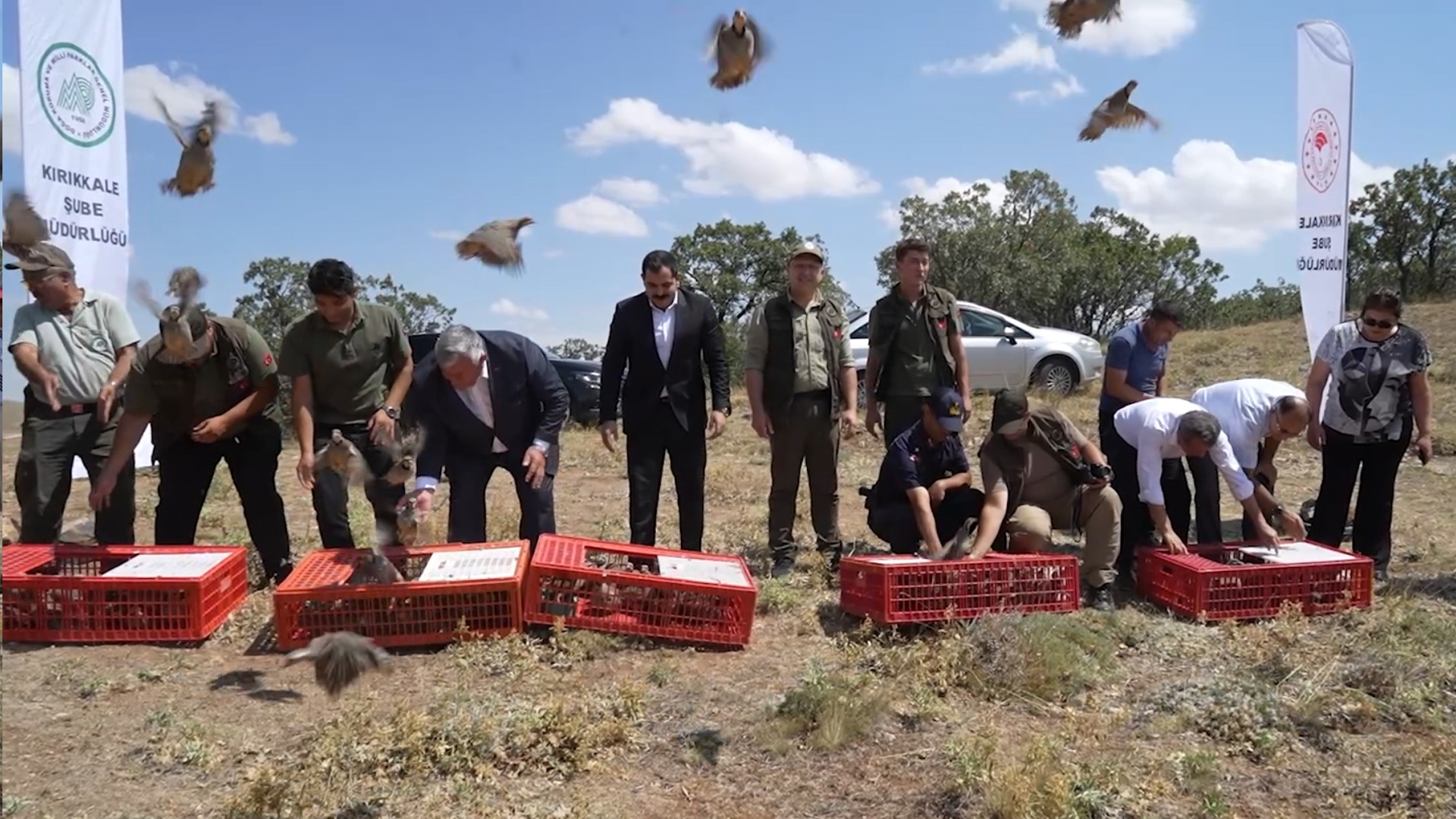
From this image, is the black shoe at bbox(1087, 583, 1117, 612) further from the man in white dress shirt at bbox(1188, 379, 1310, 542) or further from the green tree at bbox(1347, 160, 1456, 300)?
the green tree at bbox(1347, 160, 1456, 300)

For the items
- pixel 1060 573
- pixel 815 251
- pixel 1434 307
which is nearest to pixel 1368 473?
pixel 1060 573

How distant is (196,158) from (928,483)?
3.52m

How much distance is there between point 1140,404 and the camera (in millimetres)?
4922

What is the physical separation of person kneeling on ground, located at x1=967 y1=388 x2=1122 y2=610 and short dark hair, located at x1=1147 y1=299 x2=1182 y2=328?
0.79 metres

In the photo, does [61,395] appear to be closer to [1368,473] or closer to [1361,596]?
[1361,596]

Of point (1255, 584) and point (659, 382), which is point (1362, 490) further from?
point (659, 382)

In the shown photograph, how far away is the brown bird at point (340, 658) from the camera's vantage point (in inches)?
128

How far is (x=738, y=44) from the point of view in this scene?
3.69 metres

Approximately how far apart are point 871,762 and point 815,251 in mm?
2644

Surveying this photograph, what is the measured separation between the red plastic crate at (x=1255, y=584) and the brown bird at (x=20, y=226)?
17.5 feet

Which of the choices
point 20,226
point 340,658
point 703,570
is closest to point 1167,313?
point 703,570

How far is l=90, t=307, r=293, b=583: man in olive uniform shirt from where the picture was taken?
4434 mm

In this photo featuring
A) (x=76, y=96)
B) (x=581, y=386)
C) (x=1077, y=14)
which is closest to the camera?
(x=1077, y=14)

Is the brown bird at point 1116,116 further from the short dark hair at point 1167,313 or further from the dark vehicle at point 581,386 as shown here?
the dark vehicle at point 581,386
